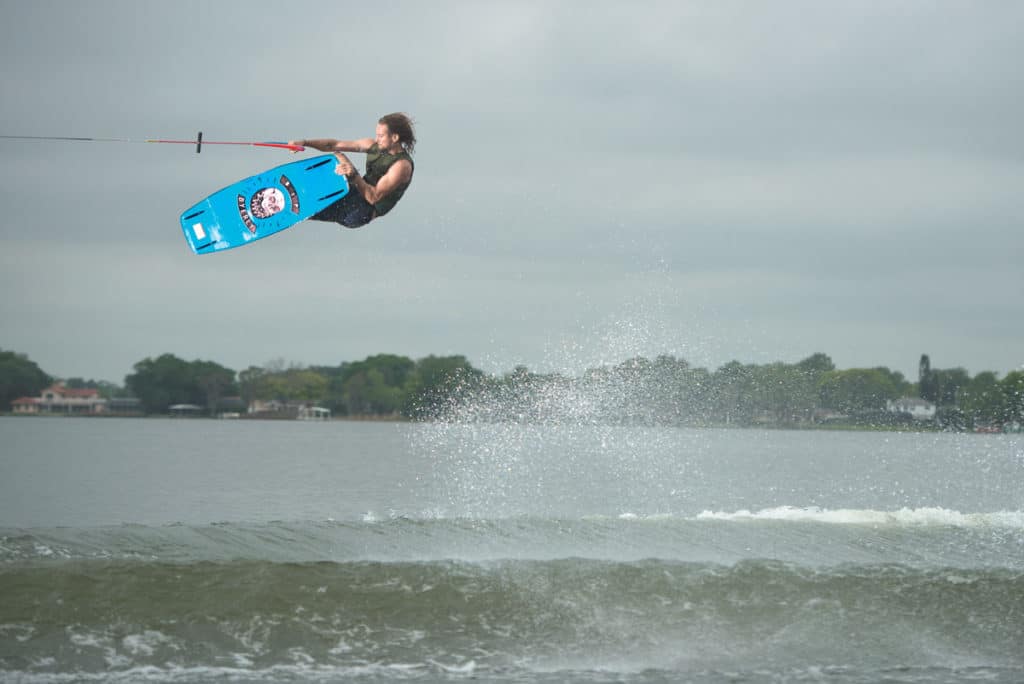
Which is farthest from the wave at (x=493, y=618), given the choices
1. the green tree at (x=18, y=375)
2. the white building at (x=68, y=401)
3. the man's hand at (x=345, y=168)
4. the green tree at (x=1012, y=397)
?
the white building at (x=68, y=401)

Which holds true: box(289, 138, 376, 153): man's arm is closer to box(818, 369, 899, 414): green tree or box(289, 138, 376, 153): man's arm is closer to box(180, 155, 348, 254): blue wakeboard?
box(180, 155, 348, 254): blue wakeboard

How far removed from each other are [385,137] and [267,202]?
1493mm

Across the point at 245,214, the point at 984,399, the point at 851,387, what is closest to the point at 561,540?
the point at 245,214

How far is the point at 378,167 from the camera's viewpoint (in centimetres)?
787

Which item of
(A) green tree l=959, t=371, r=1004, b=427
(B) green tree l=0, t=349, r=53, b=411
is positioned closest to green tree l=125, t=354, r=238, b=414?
(B) green tree l=0, t=349, r=53, b=411

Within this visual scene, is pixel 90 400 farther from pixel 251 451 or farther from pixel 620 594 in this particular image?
pixel 620 594

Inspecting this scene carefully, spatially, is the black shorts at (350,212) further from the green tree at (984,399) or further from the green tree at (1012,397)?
the green tree at (984,399)

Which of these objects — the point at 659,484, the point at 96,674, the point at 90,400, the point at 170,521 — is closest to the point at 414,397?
the point at 659,484

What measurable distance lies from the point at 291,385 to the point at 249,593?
399ft

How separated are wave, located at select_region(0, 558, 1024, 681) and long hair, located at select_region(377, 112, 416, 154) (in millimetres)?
4100

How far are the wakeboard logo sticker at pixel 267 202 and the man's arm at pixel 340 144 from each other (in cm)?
88

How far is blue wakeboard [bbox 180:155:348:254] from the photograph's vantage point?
8516 millimetres

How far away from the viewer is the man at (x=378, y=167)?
7.72 m

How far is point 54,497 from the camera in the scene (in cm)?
2369
